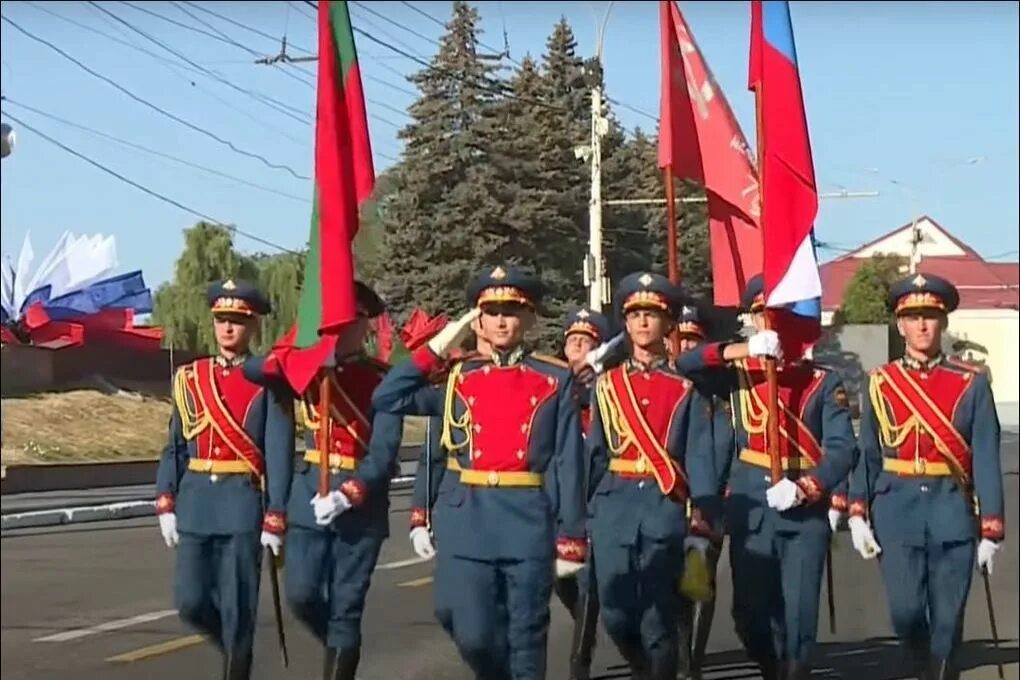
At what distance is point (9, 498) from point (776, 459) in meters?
2.67

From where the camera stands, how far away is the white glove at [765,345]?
643cm

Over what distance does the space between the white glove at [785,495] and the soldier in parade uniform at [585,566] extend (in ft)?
2.31

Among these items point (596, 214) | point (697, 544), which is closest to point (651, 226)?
point (596, 214)

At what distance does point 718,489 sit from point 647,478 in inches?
10.0

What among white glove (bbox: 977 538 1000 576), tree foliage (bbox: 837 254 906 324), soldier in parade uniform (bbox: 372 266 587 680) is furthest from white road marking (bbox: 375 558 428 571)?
tree foliage (bbox: 837 254 906 324)

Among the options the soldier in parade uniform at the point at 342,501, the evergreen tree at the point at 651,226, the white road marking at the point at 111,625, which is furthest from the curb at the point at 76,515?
the evergreen tree at the point at 651,226

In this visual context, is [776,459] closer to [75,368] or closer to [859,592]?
[859,592]

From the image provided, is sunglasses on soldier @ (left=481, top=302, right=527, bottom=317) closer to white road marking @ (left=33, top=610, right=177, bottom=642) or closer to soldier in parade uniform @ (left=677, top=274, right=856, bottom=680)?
soldier in parade uniform @ (left=677, top=274, right=856, bottom=680)

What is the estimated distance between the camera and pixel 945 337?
705 cm

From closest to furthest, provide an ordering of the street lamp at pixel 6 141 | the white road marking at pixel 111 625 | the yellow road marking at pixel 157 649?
the street lamp at pixel 6 141 → the white road marking at pixel 111 625 → the yellow road marking at pixel 157 649

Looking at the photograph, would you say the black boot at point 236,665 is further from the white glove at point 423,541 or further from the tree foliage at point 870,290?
the tree foliage at point 870,290

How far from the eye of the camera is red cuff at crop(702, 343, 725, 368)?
6.64m

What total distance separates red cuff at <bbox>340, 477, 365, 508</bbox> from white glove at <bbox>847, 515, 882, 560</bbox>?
6.18 ft

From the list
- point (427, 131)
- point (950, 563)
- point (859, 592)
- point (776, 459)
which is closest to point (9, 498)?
point (427, 131)
